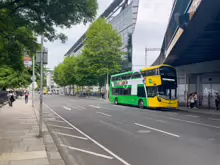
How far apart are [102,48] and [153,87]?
23.1 m

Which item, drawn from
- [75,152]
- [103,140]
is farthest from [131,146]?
[75,152]

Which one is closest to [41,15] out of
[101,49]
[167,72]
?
[167,72]

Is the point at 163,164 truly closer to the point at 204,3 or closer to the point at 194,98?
the point at 204,3

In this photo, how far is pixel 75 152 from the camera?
23.2 ft

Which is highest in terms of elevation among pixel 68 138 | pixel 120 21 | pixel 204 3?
pixel 120 21

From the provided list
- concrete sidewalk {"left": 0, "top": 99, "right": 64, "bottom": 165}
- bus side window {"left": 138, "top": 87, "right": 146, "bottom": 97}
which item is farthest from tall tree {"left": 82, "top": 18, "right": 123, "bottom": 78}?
concrete sidewalk {"left": 0, "top": 99, "right": 64, "bottom": 165}

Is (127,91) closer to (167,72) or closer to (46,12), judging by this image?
(167,72)

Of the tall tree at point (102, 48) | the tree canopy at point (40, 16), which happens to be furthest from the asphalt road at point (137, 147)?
the tall tree at point (102, 48)

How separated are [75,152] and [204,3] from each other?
8517mm

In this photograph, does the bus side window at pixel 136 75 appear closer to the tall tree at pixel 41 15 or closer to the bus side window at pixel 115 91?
the bus side window at pixel 115 91

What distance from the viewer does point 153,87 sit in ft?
70.6

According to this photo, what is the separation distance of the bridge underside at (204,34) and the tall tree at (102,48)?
768 inches

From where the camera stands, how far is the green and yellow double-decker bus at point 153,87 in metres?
21.1

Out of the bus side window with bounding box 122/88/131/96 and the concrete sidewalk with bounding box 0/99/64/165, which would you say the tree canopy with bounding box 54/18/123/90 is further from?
the concrete sidewalk with bounding box 0/99/64/165
